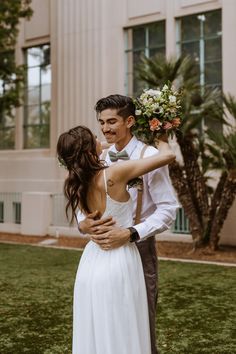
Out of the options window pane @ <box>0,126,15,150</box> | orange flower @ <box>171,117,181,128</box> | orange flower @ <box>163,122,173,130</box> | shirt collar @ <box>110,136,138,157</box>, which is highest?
window pane @ <box>0,126,15,150</box>

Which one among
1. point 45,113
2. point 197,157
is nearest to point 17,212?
point 45,113

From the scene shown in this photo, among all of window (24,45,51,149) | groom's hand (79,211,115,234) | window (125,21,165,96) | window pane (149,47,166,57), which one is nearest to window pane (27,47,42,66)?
window (24,45,51,149)

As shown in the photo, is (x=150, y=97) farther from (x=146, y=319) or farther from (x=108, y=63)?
(x=108, y=63)

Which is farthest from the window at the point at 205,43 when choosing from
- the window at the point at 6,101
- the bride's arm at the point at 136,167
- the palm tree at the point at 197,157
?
the bride's arm at the point at 136,167

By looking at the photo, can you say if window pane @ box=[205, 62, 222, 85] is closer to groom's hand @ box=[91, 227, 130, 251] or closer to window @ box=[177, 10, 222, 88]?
window @ box=[177, 10, 222, 88]

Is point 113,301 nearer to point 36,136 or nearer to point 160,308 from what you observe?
point 160,308

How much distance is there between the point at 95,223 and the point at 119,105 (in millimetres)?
659

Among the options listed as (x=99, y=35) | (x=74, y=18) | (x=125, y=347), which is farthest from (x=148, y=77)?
(x=125, y=347)

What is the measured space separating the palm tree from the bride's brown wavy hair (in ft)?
21.7

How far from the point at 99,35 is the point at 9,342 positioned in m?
9.72

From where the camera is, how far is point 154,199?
2893 mm

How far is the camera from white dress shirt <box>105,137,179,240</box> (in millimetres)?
2805

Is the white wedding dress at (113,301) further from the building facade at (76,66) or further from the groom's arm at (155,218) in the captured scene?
the building facade at (76,66)

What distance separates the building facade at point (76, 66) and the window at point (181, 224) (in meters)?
0.02
